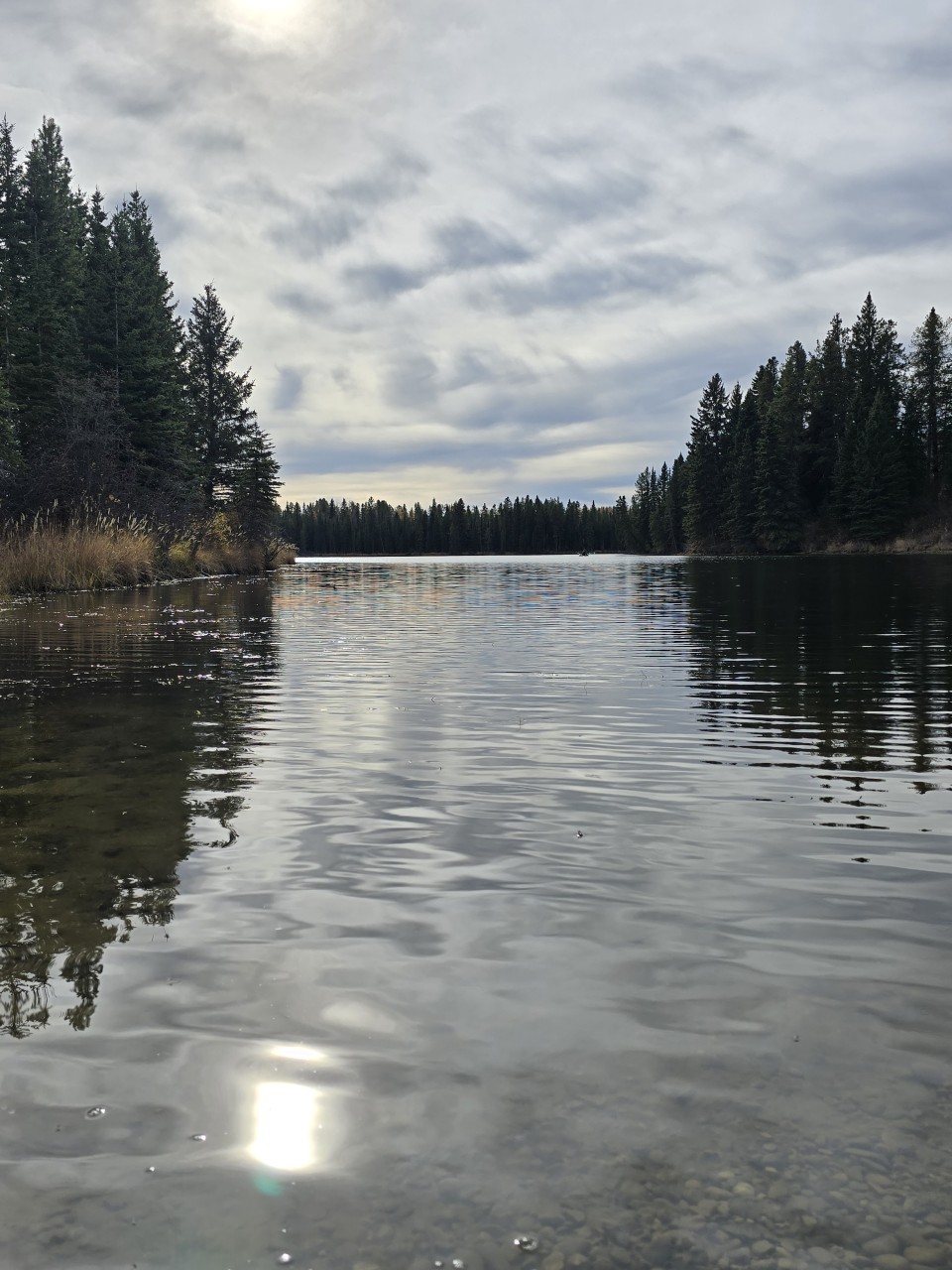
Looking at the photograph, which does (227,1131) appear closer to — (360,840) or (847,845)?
(360,840)

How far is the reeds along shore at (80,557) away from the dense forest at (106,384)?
0.69m

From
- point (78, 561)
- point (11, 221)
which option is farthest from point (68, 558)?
point (11, 221)

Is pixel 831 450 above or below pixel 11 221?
below

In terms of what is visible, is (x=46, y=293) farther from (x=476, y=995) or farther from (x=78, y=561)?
(x=476, y=995)

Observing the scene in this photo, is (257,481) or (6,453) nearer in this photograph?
(6,453)

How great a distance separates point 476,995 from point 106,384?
135ft

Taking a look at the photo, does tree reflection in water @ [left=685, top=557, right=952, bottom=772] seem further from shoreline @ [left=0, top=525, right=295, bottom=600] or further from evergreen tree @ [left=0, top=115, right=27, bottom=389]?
evergreen tree @ [left=0, top=115, right=27, bottom=389]

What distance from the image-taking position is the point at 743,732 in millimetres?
7496

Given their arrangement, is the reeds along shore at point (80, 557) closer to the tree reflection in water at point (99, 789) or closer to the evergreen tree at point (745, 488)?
the tree reflection in water at point (99, 789)

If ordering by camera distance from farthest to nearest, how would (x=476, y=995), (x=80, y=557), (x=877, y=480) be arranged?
(x=877, y=480) < (x=80, y=557) < (x=476, y=995)

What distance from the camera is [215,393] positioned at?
2375 inches

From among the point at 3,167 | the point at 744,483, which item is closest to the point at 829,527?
the point at 744,483

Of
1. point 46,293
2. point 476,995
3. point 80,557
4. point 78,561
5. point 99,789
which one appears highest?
point 46,293

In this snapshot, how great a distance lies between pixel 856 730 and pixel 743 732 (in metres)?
0.94
